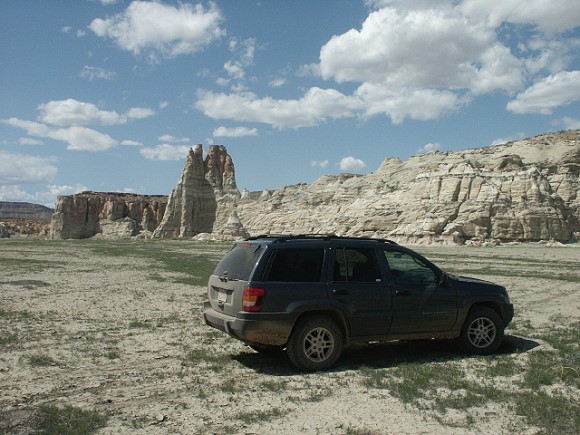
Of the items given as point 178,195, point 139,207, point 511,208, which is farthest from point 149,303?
point 139,207

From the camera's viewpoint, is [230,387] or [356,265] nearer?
[230,387]

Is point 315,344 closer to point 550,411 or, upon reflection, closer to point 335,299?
point 335,299

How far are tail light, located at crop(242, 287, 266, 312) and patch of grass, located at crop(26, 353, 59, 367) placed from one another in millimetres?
2926

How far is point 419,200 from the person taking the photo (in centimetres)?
7069

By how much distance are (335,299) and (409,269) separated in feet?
4.85

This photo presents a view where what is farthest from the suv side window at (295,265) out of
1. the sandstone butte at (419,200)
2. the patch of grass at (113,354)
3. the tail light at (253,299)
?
the sandstone butte at (419,200)

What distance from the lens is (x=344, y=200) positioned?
3524 inches

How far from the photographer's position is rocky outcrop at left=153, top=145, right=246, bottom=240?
11431 cm

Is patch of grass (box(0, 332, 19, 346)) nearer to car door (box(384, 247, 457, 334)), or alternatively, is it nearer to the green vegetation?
the green vegetation

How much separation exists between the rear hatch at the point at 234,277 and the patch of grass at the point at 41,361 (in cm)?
240

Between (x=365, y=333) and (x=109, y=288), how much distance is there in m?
12.0

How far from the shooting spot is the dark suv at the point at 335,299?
680cm

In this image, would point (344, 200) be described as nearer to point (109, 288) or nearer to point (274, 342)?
point (109, 288)

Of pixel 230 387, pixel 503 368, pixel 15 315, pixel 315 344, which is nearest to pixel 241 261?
pixel 315 344
